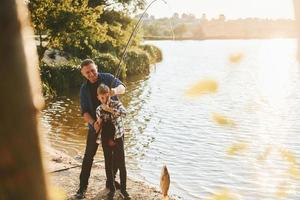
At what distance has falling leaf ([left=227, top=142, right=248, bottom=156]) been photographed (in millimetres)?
12208

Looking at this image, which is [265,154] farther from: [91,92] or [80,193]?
[91,92]

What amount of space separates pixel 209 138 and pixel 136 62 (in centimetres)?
2035

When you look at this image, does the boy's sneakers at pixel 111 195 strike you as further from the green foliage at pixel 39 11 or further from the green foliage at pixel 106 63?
the green foliage at pixel 106 63

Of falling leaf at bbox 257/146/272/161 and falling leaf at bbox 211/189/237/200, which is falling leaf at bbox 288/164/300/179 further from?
falling leaf at bbox 211/189/237/200

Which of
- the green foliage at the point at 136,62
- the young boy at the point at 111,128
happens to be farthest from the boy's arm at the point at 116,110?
the green foliage at the point at 136,62

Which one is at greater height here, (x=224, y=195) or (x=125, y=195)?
(x=125, y=195)

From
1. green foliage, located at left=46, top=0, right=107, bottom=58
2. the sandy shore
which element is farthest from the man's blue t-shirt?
green foliage, located at left=46, top=0, right=107, bottom=58

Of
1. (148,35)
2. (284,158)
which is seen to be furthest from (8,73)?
(148,35)

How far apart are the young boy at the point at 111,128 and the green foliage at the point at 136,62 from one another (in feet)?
83.1

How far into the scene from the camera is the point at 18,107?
116cm

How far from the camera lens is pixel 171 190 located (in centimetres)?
902

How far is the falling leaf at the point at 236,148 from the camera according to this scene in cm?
1221


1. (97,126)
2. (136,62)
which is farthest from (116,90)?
(136,62)

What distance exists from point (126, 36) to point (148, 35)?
219 ft
